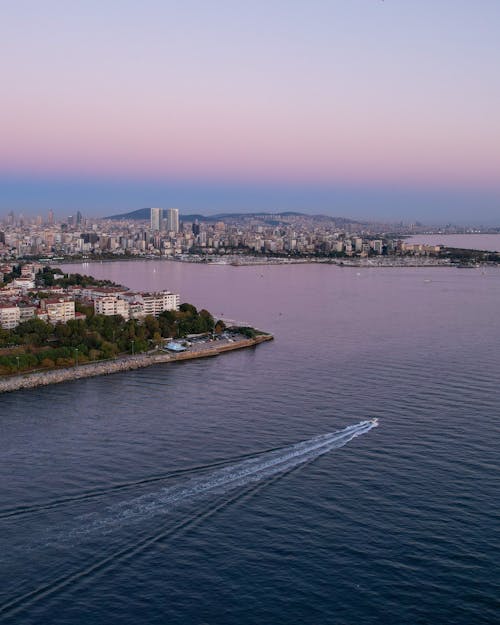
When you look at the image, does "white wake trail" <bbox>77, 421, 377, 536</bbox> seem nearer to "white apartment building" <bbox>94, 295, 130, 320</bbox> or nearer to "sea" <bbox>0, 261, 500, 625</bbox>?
"sea" <bbox>0, 261, 500, 625</bbox>

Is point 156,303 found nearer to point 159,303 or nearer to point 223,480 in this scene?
point 159,303

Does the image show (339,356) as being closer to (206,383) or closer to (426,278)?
(206,383)

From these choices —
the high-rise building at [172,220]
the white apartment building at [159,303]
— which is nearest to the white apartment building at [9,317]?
the white apartment building at [159,303]

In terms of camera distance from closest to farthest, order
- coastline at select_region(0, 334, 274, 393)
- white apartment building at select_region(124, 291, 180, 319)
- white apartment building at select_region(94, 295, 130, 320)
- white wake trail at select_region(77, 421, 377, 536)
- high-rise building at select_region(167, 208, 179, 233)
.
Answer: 1. white wake trail at select_region(77, 421, 377, 536)
2. coastline at select_region(0, 334, 274, 393)
3. white apartment building at select_region(94, 295, 130, 320)
4. white apartment building at select_region(124, 291, 180, 319)
5. high-rise building at select_region(167, 208, 179, 233)

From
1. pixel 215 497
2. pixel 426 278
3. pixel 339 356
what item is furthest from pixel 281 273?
pixel 215 497

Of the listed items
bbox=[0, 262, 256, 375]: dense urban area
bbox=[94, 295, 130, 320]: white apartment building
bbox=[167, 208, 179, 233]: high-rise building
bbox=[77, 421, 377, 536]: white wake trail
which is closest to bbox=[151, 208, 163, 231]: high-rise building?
bbox=[167, 208, 179, 233]: high-rise building

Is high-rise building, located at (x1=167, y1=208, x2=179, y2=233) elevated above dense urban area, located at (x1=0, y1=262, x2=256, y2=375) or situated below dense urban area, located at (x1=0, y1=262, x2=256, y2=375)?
above

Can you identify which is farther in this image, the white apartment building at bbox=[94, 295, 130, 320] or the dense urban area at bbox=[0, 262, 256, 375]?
the white apartment building at bbox=[94, 295, 130, 320]
